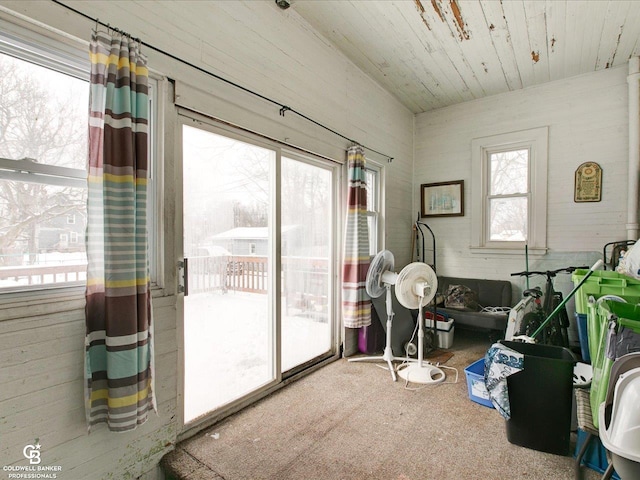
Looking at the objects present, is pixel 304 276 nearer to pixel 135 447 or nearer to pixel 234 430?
pixel 234 430

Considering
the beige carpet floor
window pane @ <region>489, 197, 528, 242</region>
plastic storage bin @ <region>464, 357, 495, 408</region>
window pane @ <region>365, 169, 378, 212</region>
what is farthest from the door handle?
window pane @ <region>489, 197, 528, 242</region>

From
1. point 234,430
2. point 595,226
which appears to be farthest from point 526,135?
point 234,430

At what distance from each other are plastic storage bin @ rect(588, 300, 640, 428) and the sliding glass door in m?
1.95

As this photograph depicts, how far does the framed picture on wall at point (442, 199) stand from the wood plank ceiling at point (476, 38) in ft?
4.02

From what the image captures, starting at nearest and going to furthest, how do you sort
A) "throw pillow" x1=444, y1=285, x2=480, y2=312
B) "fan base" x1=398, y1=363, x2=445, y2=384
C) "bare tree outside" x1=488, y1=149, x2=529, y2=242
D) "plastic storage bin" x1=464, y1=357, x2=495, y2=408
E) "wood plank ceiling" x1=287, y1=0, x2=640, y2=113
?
"plastic storage bin" x1=464, y1=357, x2=495, y2=408, "wood plank ceiling" x1=287, y1=0, x2=640, y2=113, "fan base" x1=398, y1=363, x2=445, y2=384, "throw pillow" x1=444, y1=285, x2=480, y2=312, "bare tree outside" x1=488, y1=149, x2=529, y2=242

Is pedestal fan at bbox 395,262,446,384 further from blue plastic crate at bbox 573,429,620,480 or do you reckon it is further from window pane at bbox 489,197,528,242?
window pane at bbox 489,197,528,242

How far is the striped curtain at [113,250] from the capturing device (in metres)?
1.44

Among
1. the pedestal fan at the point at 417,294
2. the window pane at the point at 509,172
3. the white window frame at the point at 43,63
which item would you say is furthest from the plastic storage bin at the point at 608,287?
the white window frame at the point at 43,63

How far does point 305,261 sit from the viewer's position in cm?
293

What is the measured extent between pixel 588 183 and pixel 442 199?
1.55 metres

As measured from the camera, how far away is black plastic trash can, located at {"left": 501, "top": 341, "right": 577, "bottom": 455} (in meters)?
1.79

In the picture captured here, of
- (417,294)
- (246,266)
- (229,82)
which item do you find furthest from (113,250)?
(417,294)

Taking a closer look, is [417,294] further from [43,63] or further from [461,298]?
[43,63]

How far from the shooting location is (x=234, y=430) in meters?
2.03
